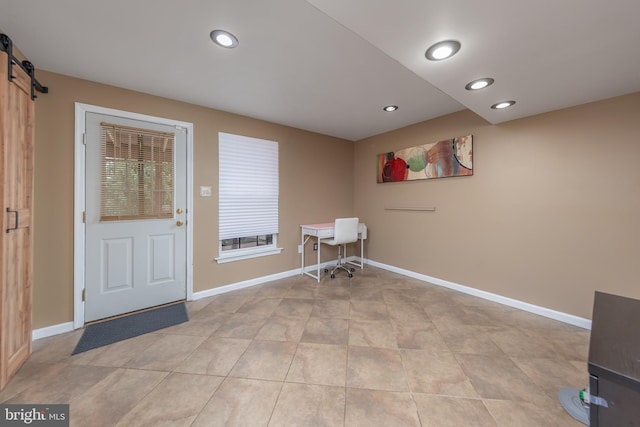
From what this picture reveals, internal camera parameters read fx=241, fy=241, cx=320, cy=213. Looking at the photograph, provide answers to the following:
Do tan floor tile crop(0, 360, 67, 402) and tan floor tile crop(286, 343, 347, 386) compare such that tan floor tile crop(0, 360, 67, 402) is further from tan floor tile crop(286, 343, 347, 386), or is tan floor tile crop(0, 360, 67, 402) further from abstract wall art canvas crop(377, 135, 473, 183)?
abstract wall art canvas crop(377, 135, 473, 183)

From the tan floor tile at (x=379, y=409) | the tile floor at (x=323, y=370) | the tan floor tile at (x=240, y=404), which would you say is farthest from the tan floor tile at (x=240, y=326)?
the tan floor tile at (x=379, y=409)

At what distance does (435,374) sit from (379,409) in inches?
21.4

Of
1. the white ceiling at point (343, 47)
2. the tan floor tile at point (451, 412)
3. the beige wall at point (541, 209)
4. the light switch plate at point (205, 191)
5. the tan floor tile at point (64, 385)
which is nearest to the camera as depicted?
the white ceiling at point (343, 47)

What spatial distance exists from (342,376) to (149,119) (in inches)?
122

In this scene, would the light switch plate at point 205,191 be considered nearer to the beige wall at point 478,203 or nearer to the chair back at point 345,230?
the beige wall at point 478,203

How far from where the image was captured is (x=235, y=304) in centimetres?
284

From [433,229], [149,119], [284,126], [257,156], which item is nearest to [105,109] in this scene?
[149,119]

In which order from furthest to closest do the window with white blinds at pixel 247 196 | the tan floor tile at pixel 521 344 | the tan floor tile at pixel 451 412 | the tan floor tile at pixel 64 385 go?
the window with white blinds at pixel 247 196, the tan floor tile at pixel 521 344, the tan floor tile at pixel 64 385, the tan floor tile at pixel 451 412

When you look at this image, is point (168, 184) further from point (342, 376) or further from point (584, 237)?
point (584, 237)

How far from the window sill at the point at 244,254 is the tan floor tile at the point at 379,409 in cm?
225

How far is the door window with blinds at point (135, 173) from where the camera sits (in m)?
2.43

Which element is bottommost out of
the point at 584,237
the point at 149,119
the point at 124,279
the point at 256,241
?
the point at 124,279

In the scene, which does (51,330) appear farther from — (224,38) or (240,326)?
(224,38)

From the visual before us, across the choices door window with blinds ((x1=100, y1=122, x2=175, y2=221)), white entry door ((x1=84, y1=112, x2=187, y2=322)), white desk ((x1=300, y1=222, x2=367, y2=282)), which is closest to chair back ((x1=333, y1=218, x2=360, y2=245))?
white desk ((x1=300, y1=222, x2=367, y2=282))
